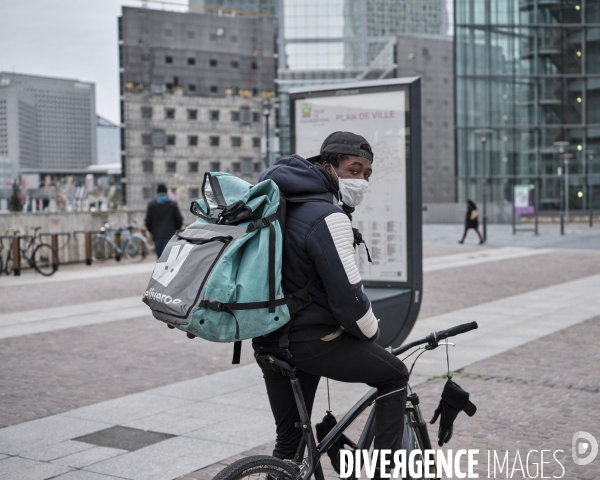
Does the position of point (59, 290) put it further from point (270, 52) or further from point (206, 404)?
point (270, 52)

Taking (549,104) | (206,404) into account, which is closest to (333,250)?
(206,404)

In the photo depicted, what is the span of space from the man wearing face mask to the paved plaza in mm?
1605

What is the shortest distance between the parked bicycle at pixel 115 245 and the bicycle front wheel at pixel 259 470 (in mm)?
20157

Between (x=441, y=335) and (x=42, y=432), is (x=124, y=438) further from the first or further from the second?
(x=441, y=335)

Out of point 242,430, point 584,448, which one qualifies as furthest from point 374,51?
point 584,448

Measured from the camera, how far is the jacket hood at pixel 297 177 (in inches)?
123

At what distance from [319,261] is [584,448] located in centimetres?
303

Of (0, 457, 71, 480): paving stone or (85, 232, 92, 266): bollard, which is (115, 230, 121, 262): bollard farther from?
(0, 457, 71, 480): paving stone

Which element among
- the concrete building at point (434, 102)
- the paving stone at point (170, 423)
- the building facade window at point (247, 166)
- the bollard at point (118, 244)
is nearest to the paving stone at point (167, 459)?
the paving stone at point (170, 423)

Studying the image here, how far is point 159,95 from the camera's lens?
333 ft

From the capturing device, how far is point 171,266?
3.01m

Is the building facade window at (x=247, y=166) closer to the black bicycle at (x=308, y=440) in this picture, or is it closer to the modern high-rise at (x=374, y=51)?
the modern high-rise at (x=374, y=51)

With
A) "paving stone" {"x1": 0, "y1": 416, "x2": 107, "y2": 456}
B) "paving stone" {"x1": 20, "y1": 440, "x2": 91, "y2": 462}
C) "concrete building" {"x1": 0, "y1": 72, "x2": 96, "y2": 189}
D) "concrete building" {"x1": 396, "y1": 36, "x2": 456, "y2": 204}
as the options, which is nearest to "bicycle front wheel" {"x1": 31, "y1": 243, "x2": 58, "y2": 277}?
"paving stone" {"x1": 0, "y1": 416, "x2": 107, "y2": 456}

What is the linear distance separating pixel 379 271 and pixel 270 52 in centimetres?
10042
